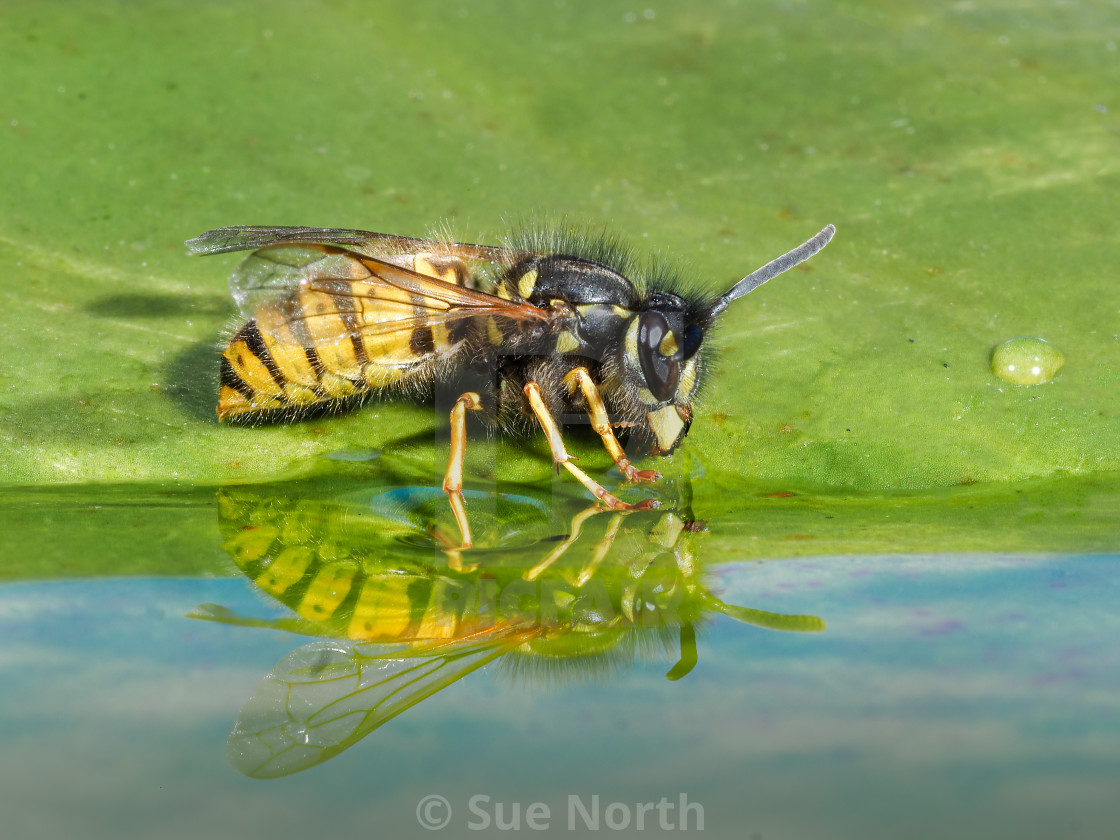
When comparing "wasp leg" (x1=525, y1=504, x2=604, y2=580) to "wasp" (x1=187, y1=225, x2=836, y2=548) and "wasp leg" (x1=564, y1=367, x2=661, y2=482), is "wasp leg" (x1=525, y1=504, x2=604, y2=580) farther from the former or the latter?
"wasp leg" (x1=564, y1=367, x2=661, y2=482)

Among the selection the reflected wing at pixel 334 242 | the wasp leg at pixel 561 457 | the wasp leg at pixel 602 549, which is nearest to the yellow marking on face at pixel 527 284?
the reflected wing at pixel 334 242

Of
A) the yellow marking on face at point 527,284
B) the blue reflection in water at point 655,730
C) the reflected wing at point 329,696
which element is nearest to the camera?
the blue reflection in water at point 655,730

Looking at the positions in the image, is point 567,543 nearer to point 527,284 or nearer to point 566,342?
point 566,342

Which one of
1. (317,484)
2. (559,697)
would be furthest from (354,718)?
(317,484)

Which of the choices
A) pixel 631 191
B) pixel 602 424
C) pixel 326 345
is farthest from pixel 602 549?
pixel 631 191

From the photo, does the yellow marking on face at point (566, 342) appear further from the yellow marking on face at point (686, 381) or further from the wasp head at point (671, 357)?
the yellow marking on face at point (686, 381)

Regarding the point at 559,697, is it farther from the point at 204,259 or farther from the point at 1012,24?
the point at 1012,24

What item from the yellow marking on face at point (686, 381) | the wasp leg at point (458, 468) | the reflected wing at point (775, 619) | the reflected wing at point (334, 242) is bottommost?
the reflected wing at point (775, 619)
